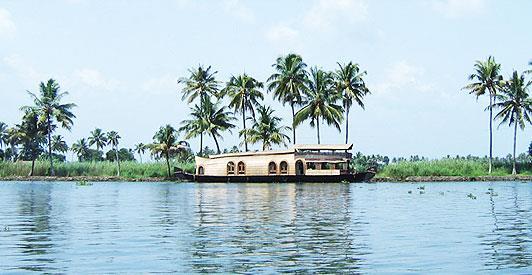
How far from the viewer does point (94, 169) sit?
8812 cm

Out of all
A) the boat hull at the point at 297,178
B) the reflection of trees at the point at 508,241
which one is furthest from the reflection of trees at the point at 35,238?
the boat hull at the point at 297,178

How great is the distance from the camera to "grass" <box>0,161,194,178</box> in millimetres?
84000

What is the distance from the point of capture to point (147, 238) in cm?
1842

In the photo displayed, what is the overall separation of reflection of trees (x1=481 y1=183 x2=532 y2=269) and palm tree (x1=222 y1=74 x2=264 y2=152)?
5298 centimetres

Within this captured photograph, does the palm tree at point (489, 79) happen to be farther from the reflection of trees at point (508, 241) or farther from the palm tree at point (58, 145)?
the palm tree at point (58, 145)

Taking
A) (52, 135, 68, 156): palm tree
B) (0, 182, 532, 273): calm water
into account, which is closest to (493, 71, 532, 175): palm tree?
(0, 182, 532, 273): calm water

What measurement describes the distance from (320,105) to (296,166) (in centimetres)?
1114

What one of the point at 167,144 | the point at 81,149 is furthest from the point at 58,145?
the point at 167,144

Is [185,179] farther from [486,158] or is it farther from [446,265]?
[446,265]

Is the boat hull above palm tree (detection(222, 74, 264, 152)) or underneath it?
underneath

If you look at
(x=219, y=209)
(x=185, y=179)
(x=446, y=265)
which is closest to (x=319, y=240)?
(x=446, y=265)

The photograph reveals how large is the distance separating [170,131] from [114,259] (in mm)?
67387

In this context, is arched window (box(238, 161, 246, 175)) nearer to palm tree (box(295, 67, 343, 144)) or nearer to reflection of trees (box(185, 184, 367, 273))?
palm tree (box(295, 67, 343, 144))

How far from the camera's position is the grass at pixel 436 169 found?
74250mm
